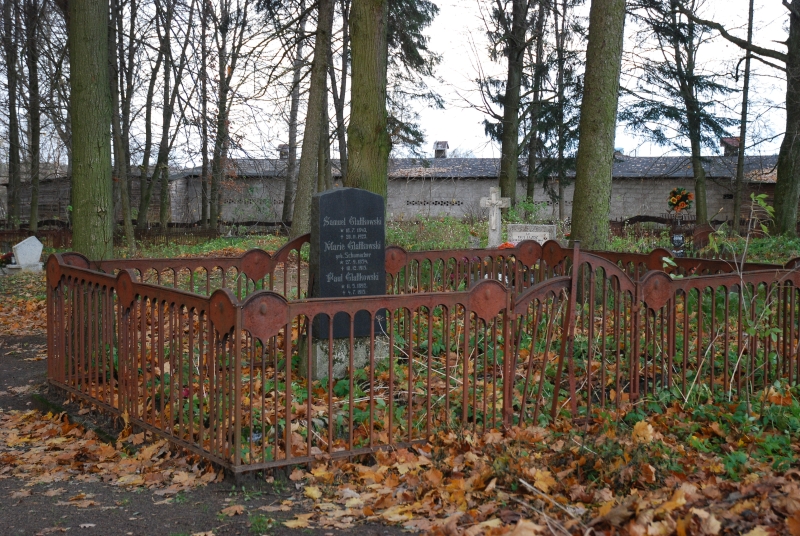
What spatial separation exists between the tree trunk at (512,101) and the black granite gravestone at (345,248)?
15.9 meters

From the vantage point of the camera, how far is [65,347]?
6891 millimetres

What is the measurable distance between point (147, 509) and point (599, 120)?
7.77 m

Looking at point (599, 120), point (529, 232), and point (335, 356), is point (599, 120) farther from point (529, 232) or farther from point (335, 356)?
point (529, 232)

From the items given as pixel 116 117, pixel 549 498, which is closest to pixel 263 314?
pixel 549 498

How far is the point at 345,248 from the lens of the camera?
276 inches

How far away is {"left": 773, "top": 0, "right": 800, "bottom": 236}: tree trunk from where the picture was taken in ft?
62.2

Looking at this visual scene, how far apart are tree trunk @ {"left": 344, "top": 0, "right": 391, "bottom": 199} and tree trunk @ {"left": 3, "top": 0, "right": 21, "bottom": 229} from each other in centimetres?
1250

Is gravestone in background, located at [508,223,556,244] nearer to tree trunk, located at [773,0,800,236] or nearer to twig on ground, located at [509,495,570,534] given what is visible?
tree trunk, located at [773,0,800,236]

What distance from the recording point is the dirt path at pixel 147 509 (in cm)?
390

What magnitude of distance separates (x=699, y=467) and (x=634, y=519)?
1.33 meters

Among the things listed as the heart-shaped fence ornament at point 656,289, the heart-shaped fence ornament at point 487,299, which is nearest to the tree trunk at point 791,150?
the heart-shaped fence ornament at point 656,289

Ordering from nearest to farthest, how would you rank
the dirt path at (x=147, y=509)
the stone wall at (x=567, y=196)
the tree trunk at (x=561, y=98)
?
the dirt path at (x=147, y=509) → the tree trunk at (x=561, y=98) → the stone wall at (x=567, y=196)

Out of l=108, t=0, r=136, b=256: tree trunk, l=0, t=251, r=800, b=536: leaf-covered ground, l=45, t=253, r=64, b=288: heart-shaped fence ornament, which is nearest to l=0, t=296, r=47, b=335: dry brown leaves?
l=45, t=253, r=64, b=288: heart-shaped fence ornament

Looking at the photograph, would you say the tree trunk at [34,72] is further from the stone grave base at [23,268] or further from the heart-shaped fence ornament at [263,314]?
the heart-shaped fence ornament at [263,314]
